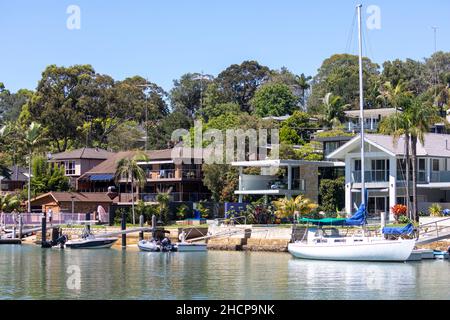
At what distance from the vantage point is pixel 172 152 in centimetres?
9575

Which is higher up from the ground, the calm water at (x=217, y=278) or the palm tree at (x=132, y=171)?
the palm tree at (x=132, y=171)

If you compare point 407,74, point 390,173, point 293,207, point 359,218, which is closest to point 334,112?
point 407,74

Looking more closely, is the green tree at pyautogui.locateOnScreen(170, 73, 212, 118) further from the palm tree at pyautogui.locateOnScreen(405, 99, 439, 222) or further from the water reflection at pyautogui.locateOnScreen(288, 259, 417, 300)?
the water reflection at pyautogui.locateOnScreen(288, 259, 417, 300)

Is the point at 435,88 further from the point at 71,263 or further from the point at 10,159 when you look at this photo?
the point at 71,263

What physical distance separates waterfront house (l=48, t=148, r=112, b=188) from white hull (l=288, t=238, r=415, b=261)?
56388 millimetres

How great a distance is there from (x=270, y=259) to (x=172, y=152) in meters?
40.1

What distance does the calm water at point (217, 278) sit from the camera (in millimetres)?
38250

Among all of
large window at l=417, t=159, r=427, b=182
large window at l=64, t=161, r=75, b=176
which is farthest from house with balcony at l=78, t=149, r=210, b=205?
large window at l=417, t=159, r=427, b=182

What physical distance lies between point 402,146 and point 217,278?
34318mm

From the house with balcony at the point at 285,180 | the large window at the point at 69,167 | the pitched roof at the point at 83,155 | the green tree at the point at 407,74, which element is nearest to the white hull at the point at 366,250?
the house with balcony at the point at 285,180

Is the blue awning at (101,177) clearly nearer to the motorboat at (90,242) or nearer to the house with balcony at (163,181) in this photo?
the house with balcony at (163,181)

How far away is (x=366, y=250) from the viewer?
52531mm

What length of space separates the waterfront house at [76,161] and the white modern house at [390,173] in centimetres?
3962

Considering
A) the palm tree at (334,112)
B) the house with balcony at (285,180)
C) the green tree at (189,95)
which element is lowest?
the house with balcony at (285,180)
